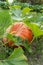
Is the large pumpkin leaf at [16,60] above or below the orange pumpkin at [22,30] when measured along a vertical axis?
below

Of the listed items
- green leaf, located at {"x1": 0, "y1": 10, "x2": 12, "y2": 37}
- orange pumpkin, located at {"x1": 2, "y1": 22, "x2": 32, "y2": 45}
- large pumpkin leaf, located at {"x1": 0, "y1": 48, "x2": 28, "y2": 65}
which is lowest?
large pumpkin leaf, located at {"x1": 0, "y1": 48, "x2": 28, "y2": 65}

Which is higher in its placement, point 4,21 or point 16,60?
point 4,21

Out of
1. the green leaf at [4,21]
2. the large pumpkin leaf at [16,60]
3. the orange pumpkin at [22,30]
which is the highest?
the green leaf at [4,21]

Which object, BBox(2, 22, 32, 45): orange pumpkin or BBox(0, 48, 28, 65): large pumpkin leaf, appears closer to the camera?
BBox(0, 48, 28, 65): large pumpkin leaf

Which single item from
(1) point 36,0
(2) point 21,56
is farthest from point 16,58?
(1) point 36,0

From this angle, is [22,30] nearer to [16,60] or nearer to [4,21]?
[4,21]

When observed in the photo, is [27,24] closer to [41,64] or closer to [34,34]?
[34,34]

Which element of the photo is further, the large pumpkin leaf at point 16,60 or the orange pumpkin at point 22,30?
the orange pumpkin at point 22,30

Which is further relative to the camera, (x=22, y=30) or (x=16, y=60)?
(x=22, y=30)

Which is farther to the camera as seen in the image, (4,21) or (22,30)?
(22,30)

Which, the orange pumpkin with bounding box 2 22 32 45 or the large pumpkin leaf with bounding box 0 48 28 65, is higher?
the orange pumpkin with bounding box 2 22 32 45

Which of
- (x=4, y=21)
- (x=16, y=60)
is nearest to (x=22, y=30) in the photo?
(x=4, y=21)
